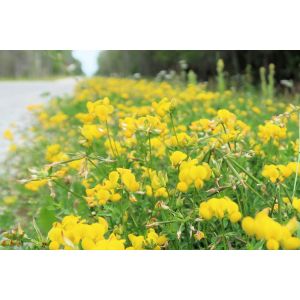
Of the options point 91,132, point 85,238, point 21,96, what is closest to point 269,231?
point 85,238

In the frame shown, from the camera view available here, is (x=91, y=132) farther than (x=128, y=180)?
Yes

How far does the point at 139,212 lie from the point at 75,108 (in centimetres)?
244

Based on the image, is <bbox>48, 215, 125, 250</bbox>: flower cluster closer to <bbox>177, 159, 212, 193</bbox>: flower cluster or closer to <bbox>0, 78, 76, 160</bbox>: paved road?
<bbox>177, 159, 212, 193</bbox>: flower cluster

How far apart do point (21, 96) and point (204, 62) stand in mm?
5542

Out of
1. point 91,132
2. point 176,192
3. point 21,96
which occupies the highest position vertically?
point 91,132

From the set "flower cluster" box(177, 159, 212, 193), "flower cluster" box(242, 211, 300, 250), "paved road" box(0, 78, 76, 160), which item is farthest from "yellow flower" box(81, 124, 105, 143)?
"paved road" box(0, 78, 76, 160)

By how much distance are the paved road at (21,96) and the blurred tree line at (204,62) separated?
320 mm

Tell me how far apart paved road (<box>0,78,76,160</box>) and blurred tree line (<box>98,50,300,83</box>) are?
320 mm

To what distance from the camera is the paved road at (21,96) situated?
4.88 meters

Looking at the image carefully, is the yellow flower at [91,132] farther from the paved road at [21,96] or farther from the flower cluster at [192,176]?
the paved road at [21,96]

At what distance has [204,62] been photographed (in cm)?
371

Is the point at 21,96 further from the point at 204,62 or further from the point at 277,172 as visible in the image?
the point at 277,172
